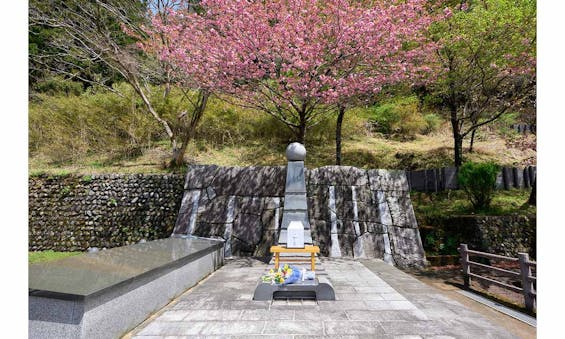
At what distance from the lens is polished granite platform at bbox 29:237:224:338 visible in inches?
88.9

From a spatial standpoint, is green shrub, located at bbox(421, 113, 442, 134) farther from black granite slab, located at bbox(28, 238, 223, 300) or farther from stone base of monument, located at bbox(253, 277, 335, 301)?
black granite slab, located at bbox(28, 238, 223, 300)

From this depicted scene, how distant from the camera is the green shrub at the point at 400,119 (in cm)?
1391

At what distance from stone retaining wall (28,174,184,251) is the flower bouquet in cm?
489

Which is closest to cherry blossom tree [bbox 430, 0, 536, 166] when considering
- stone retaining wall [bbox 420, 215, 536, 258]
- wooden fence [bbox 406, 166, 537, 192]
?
wooden fence [bbox 406, 166, 537, 192]

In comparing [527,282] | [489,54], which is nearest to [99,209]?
[527,282]

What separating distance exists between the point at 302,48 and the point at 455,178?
6258 millimetres

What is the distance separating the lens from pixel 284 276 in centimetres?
371

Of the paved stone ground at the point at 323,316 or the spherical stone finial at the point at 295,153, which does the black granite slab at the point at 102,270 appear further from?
the spherical stone finial at the point at 295,153

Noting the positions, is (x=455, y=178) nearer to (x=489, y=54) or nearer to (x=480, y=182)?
(x=480, y=182)

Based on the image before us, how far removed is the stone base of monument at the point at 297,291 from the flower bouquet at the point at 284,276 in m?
0.05

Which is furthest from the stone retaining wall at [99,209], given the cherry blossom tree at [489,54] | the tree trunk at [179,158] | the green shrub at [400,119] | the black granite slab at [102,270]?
the green shrub at [400,119]

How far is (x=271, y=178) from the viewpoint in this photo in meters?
7.35

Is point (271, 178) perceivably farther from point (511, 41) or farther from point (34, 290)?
point (511, 41)

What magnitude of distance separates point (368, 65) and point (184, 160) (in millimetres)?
6938
